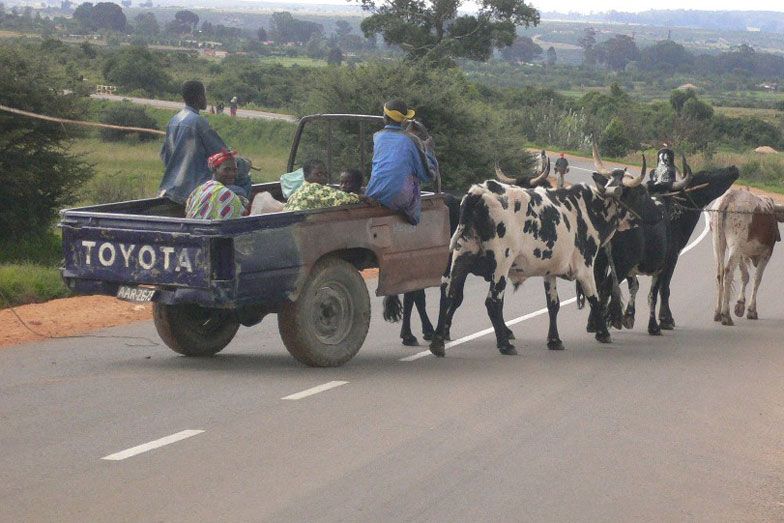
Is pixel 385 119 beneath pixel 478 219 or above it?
above

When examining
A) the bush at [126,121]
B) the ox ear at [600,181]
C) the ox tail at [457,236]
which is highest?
the ox ear at [600,181]

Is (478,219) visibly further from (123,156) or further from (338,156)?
(123,156)

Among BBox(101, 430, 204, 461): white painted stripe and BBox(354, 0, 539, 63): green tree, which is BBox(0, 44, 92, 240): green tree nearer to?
BBox(101, 430, 204, 461): white painted stripe

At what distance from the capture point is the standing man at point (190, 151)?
1165 centimetres

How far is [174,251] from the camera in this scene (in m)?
10.2

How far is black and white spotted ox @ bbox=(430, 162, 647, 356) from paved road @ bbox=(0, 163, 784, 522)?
Answer: 20.9 inches

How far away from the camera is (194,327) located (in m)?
11.7

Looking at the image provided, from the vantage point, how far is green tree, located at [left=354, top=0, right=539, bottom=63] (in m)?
66.4

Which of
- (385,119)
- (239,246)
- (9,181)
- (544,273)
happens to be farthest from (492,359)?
(9,181)

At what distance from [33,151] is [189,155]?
32.3 feet

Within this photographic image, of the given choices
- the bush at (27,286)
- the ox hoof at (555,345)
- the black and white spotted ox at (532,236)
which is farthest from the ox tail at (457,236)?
the bush at (27,286)

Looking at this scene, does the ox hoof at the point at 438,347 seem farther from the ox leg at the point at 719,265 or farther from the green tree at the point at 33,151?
the green tree at the point at 33,151

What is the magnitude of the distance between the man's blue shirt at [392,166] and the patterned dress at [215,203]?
1.25 meters

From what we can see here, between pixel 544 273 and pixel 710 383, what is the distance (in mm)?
2272
